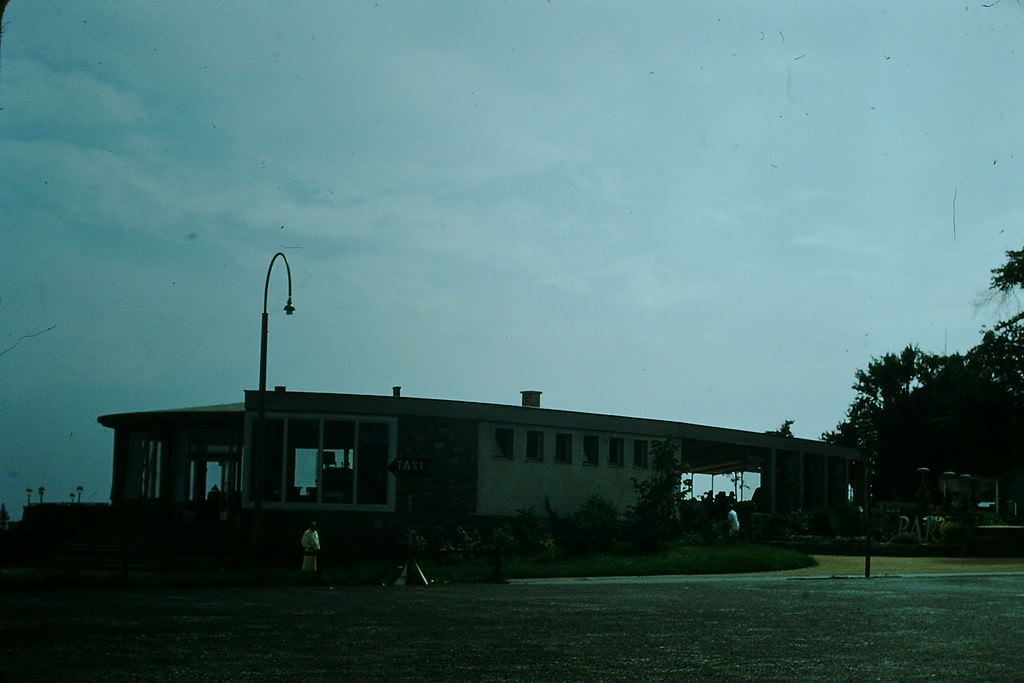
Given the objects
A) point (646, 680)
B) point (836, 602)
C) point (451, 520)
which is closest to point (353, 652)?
point (646, 680)

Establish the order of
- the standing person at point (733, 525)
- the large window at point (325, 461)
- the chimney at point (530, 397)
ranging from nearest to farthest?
1. the large window at point (325, 461)
2. the standing person at point (733, 525)
3. the chimney at point (530, 397)

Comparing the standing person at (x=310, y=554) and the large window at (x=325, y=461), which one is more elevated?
the large window at (x=325, y=461)

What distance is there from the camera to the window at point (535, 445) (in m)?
38.8

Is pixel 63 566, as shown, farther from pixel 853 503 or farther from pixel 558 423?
pixel 853 503

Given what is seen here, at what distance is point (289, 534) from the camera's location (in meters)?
32.8

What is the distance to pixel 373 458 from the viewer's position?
35500mm

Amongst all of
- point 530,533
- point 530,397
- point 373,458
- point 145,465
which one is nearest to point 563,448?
point 530,533

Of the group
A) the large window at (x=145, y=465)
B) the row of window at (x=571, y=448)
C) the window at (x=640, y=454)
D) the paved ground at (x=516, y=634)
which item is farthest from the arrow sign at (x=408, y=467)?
the large window at (x=145, y=465)

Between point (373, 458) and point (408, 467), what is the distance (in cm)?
835

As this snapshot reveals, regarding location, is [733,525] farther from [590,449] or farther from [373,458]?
[373,458]

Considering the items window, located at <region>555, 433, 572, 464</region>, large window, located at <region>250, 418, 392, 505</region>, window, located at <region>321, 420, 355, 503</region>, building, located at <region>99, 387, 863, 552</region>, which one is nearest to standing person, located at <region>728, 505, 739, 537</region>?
building, located at <region>99, 387, 863, 552</region>

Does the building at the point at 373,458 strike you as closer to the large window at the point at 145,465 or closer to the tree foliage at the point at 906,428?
the large window at the point at 145,465

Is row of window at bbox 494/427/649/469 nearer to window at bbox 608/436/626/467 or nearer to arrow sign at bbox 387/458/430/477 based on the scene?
window at bbox 608/436/626/467

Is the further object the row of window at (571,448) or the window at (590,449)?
the window at (590,449)
